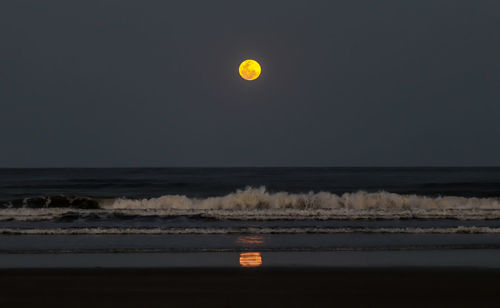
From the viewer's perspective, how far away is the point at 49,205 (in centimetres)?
3066

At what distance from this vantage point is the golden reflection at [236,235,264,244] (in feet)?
49.2

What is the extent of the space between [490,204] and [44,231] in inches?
921

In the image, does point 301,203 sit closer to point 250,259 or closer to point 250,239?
point 250,239
